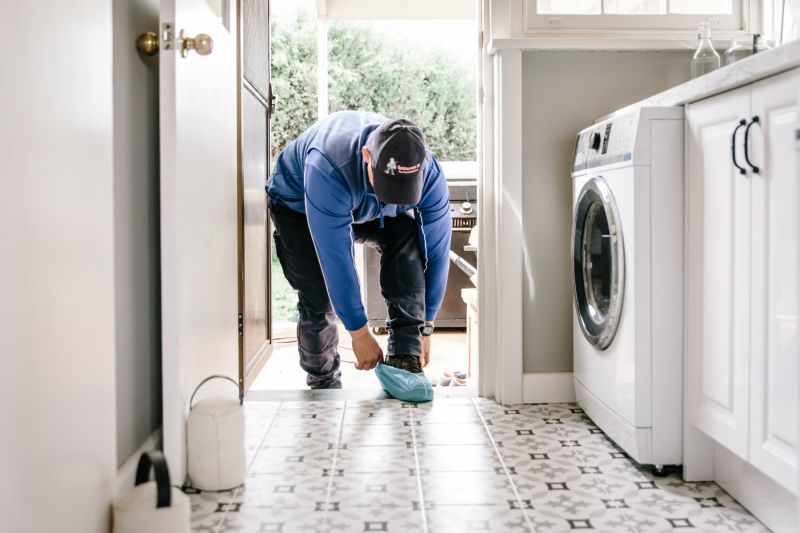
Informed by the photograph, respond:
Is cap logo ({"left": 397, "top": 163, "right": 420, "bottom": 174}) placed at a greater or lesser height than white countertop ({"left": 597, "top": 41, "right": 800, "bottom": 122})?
lesser

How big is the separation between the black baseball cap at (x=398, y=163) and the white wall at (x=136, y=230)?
728 mm

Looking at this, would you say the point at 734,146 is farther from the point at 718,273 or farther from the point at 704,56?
the point at 704,56

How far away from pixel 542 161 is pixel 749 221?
1181mm

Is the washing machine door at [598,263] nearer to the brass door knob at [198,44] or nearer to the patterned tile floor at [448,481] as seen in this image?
the patterned tile floor at [448,481]

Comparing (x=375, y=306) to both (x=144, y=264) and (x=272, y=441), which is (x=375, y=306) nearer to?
(x=272, y=441)

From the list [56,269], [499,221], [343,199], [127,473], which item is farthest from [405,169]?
[56,269]

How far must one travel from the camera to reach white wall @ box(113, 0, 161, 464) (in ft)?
5.47

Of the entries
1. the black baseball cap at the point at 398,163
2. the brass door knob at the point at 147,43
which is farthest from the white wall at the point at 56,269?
the black baseball cap at the point at 398,163

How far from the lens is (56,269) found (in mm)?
1177

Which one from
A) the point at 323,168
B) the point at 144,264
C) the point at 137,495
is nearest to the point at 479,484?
the point at 137,495

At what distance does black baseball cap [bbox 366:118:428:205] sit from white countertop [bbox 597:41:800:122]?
29.2 inches

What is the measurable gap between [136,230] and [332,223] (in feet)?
2.78

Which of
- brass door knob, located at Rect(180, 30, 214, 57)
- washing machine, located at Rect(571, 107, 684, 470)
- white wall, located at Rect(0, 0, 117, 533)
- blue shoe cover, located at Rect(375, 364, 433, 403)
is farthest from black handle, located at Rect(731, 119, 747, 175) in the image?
blue shoe cover, located at Rect(375, 364, 433, 403)

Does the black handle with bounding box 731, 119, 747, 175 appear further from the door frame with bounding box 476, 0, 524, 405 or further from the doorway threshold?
the doorway threshold
